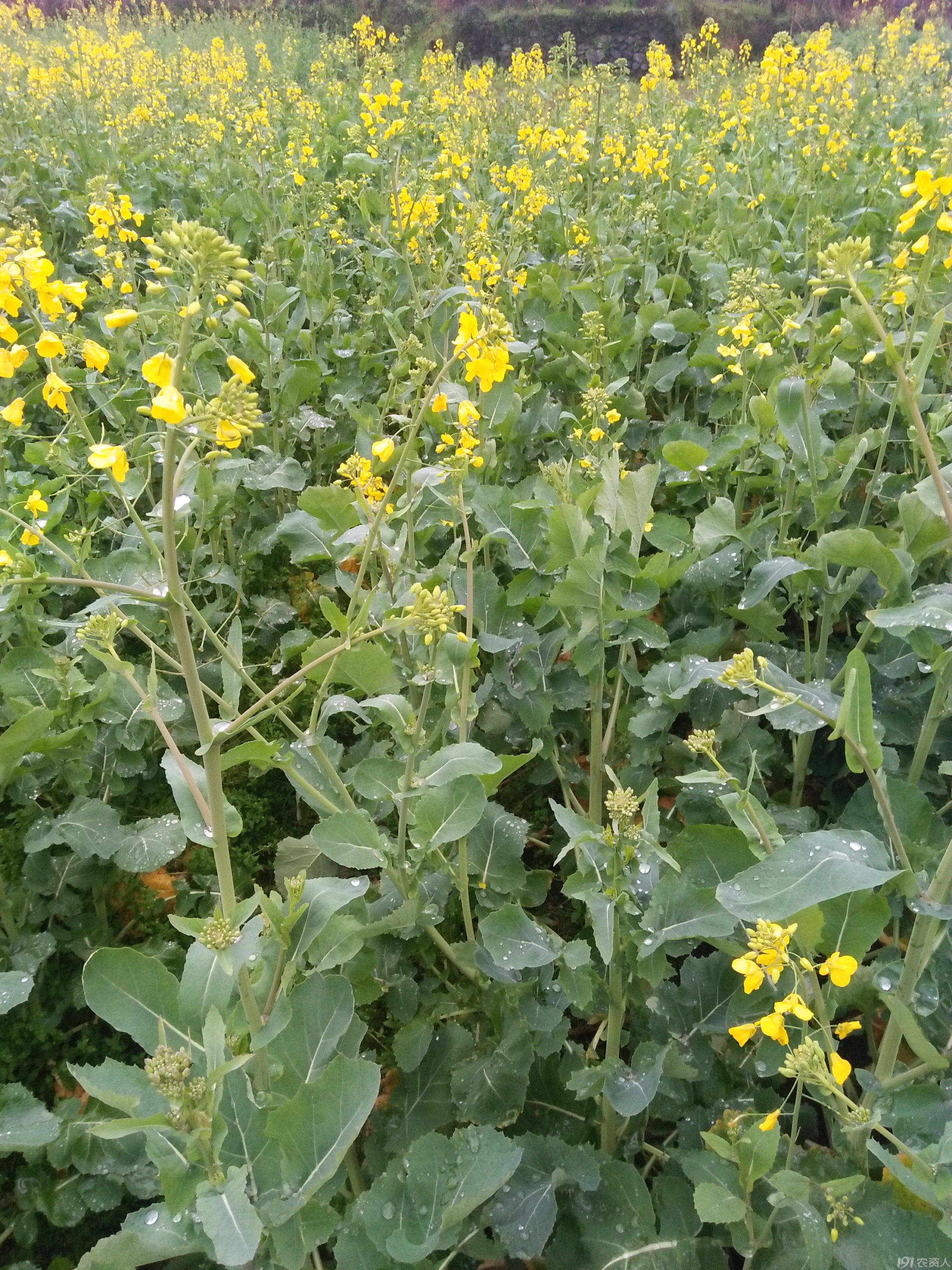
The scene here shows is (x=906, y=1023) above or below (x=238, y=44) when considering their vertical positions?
below

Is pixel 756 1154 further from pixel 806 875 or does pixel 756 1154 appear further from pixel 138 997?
pixel 138 997

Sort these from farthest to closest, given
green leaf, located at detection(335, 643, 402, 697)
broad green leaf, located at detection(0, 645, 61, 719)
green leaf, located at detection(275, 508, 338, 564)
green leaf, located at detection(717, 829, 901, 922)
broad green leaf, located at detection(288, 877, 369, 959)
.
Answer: green leaf, located at detection(275, 508, 338, 564) → broad green leaf, located at detection(0, 645, 61, 719) → green leaf, located at detection(335, 643, 402, 697) → broad green leaf, located at detection(288, 877, 369, 959) → green leaf, located at detection(717, 829, 901, 922)

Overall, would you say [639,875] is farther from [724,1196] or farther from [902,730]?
[902,730]

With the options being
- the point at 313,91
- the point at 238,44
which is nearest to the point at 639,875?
the point at 313,91

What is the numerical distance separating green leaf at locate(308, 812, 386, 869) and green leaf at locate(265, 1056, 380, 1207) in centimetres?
37

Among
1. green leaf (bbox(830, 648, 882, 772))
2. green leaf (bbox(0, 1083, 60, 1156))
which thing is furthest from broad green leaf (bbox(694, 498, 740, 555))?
green leaf (bbox(0, 1083, 60, 1156))

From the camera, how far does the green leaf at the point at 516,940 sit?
167 centimetres

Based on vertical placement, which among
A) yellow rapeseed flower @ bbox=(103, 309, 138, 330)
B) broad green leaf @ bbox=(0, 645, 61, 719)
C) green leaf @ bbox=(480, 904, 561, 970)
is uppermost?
yellow rapeseed flower @ bbox=(103, 309, 138, 330)

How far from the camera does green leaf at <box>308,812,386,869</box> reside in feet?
5.40

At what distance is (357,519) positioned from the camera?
2516mm

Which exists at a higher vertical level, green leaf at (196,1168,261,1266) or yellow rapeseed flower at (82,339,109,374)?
yellow rapeseed flower at (82,339,109,374)

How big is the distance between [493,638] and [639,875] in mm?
724

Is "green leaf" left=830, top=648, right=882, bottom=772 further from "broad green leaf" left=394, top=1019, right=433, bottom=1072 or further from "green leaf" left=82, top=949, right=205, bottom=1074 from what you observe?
"green leaf" left=82, top=949, right=205, bottom=1074

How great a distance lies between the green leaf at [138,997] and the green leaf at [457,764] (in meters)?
0.58
